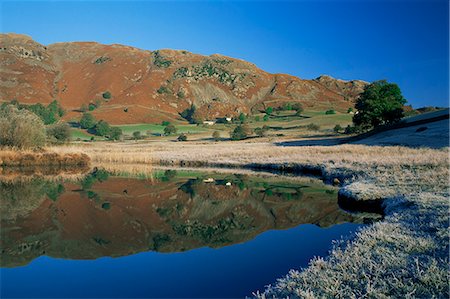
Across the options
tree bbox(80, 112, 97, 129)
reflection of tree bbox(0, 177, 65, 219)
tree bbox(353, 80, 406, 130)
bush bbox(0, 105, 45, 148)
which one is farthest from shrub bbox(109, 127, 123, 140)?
reflection of tree bbox(0, 177, 65, 219)

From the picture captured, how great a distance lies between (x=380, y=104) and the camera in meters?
69.0

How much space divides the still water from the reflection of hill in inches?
1.6

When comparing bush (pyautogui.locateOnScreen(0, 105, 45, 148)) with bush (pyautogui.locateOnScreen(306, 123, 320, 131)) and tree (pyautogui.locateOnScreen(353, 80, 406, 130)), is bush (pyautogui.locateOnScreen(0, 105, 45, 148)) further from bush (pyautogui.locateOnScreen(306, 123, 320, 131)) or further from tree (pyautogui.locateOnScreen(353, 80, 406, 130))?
bush (pyautogui.locateOnScreen(306, 123, 320, 131))

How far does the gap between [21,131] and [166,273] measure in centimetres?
3993

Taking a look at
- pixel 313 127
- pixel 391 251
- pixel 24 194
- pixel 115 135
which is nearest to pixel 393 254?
pixel 391 251

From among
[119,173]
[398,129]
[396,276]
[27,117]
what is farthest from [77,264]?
[398,129]

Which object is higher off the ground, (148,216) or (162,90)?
(162,90)

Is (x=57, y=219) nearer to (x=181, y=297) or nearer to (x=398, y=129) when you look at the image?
(x=181, y=297)

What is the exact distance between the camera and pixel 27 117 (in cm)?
4569

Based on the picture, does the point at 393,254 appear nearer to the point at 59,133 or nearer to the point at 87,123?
the point at 59,133

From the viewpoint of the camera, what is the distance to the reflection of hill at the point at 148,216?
12.8m

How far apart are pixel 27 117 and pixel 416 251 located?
47.0m

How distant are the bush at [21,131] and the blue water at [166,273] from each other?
121 ft

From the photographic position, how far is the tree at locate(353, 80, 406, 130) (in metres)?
68.8
